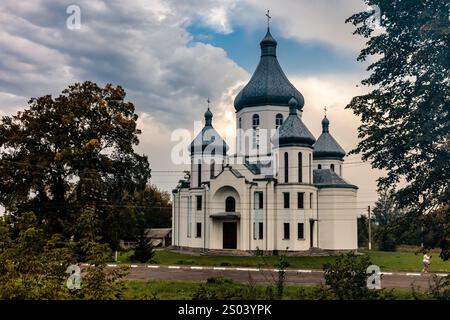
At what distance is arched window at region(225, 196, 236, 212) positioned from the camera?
128ft

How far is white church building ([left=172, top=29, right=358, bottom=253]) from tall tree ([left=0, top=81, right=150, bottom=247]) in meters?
10.9

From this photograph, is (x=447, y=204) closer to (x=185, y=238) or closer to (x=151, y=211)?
(x=185, y=238)

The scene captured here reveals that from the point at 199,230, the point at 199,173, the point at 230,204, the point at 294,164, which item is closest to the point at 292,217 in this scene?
the point at 294,164

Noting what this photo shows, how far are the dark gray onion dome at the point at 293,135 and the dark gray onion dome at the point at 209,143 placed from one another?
6.03m

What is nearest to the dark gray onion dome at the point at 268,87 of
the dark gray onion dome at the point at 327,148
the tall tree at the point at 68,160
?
the dark gray onion dome at the point at 327,148

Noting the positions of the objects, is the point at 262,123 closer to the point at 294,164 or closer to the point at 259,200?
the point at 294,164

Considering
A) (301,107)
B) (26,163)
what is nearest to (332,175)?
(301,107)

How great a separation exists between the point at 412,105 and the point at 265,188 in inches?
1028

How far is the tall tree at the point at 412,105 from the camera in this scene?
37.6 feet

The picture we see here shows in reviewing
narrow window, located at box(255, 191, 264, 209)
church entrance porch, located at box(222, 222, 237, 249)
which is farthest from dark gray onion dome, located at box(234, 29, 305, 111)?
church entrance porch, located at box(222, 222, 237, 249)

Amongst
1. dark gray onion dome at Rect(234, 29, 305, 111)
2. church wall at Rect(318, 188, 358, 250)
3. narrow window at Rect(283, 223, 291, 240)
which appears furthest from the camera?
dark gray onion dome at Rect(234, 29, 305, 111)

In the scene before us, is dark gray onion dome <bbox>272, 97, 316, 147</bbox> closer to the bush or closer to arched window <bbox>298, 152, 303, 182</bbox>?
arched window <bbox>298, 152, 303, 182</bbox>

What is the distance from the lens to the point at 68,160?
27.5 meters
